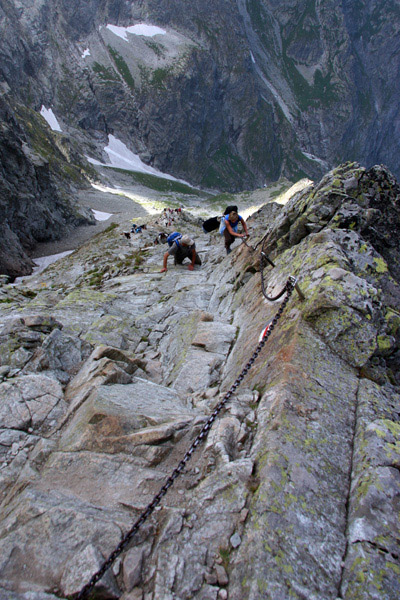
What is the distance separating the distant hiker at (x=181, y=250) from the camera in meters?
18.4

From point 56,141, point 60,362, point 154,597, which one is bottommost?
point 60,362

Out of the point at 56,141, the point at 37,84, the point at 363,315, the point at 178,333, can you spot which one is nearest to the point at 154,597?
the point at 363,315

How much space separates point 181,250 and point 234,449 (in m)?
15.9

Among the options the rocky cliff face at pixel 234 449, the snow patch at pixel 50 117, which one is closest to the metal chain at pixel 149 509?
the rocky cliff face at pixel 234 449

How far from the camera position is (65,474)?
443cm

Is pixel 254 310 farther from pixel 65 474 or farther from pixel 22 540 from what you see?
pixel 22 540

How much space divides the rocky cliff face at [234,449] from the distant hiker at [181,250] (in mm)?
10136

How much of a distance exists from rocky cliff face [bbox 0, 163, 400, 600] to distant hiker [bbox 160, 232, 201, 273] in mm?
10136

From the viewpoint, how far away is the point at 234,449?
4359mm

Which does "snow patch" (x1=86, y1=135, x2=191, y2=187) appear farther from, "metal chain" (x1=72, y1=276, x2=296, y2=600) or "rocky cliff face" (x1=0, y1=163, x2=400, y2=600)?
"metal chain" (x1=72, y1=276, x2=296, y2=600)

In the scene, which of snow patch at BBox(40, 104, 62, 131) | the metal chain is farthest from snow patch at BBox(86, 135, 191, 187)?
the metal chain

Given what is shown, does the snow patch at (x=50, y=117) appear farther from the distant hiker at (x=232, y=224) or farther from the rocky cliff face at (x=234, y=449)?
the rocky cliff face at (x=234, y=449)

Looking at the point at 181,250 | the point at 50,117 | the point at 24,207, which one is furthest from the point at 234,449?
the point at 50,117

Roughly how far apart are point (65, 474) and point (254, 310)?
5.82 m
